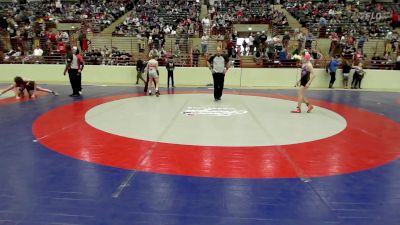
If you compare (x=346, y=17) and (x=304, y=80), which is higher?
(x=346, y=17)

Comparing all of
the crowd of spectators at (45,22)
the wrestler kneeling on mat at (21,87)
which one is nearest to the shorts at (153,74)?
the wrestler kneeling on mat at (21,87)

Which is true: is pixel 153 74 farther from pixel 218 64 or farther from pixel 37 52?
pixel 37 52

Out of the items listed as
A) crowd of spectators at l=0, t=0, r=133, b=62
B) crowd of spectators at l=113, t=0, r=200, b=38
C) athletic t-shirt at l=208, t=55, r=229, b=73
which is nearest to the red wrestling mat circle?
athletic t-shirt at l=208, t=55, r=229, b=73

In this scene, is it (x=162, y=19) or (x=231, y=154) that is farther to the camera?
(x=162, y=19)

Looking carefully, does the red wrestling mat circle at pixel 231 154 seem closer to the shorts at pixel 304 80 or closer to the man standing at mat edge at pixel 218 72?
the shorts at pixel 304 80

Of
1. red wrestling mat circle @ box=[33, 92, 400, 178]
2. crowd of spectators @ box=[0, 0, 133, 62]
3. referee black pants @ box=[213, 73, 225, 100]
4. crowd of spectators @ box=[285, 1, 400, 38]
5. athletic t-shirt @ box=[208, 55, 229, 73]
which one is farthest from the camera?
crowd of spectators @ box=[285, 1, 400, 38]

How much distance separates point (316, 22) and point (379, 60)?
6.54 metres

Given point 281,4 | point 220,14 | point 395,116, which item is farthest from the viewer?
point 281,4

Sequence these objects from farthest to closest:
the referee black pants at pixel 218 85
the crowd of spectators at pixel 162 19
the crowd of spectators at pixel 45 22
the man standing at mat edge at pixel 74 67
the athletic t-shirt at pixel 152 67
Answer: the crowd of spectators at pixel 162 19
the crowd of spectators at pixel 45 22
the athletic t-shirt at pixel 152 67
the man standing at mat edge at pixel 74 67
the referee black pants at pixel 218 85

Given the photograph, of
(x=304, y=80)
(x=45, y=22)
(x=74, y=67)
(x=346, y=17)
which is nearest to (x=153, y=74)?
(x=74, y=67)

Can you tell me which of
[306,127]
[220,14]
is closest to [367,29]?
[220,14]

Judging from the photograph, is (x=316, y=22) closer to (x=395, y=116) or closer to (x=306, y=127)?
(x=395, y=116)

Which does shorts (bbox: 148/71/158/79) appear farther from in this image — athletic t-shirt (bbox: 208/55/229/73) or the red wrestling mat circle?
the red wrestling mat circle

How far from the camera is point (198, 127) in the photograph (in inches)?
330
